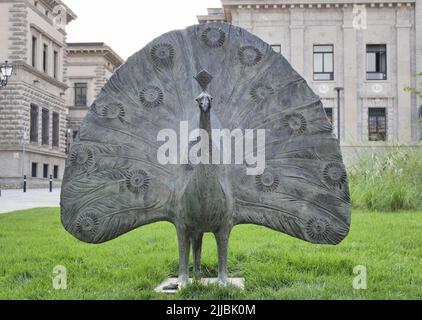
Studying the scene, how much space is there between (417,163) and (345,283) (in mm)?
11045

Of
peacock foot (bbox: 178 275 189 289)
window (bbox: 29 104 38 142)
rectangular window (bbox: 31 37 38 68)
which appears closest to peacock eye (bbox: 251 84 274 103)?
peacock foot (bbox: 178 275 189 289)

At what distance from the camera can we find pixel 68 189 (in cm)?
512

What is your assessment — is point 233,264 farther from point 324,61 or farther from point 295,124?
point 324,61

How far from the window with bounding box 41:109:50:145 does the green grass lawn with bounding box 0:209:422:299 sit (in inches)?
1278

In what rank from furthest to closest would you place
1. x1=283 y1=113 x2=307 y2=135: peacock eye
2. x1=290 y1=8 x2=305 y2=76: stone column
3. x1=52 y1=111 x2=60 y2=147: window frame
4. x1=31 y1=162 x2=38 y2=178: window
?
x1=52 y1=111 x2=60 y2=147: window frame
x1=31 y1=162 x2=38 y2=178: window
x1=290 y1=8 x2=305 y2=76: stone column
x1=283 y1=113 x2=307 y2=135: peacock eye

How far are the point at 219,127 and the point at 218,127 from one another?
0.05 ft

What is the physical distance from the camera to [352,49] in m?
34.2

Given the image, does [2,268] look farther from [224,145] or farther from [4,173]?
[4,173]

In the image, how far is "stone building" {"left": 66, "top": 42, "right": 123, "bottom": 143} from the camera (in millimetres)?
54812
